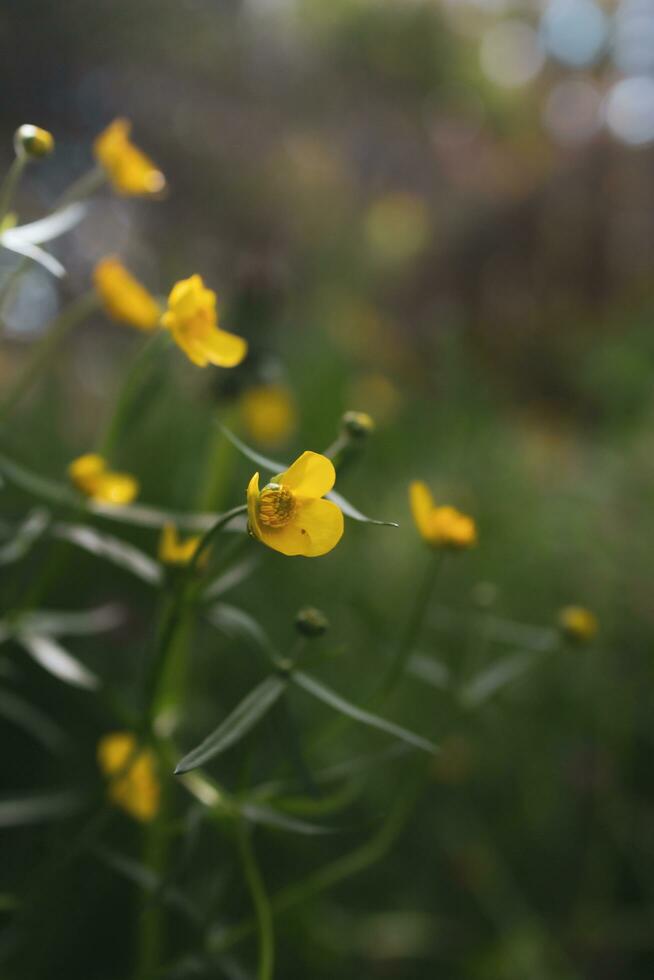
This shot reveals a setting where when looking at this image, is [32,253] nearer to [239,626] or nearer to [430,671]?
[239,626]

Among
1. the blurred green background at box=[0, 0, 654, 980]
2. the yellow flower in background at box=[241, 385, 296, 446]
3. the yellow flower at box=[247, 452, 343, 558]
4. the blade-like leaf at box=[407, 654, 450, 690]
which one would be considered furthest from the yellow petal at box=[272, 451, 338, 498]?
the yellow flower in background at box=[241, 385, 296, 446]

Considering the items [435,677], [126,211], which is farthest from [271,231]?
[435,677]

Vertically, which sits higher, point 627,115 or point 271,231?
point 627,115

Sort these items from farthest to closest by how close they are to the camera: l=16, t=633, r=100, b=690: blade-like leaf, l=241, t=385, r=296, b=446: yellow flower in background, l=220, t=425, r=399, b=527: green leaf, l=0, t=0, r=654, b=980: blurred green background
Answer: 1. l=241, t=385, r=296, b=446: yellow flower in background
2. l=0, t=0, r=654, b=980: blurred green background
3. l=16, t=633, r=100, b=690: blade-like leaf
4. l=220, t=425, r=399, b=527: green leaf

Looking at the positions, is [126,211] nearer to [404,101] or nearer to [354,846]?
[404,101]

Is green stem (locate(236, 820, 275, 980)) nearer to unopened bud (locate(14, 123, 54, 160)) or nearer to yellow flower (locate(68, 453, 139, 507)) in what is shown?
yellow flower (locate(68, 453, 139, 507))

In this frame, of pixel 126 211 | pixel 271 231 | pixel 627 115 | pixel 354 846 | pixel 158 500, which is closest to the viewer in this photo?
pixel 354 846

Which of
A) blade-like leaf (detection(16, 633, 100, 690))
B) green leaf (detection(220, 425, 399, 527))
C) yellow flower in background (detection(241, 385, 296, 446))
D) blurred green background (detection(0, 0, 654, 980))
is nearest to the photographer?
green leaf (detection(220, 425, 399, 527))
